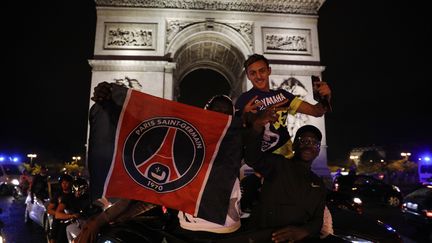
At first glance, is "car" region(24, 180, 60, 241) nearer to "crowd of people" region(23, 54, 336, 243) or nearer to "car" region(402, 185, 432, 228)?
"crowd of people" region(23, 54, 336, 243)

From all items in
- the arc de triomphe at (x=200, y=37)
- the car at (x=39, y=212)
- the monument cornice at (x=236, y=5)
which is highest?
the monument cornice at (x=236, y=5)

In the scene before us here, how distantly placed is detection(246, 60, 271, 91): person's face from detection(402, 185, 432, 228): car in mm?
5778

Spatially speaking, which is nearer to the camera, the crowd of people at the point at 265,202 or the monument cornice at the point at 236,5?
the crowd of people at the point at 265,202

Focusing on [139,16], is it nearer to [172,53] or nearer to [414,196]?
[172,53]

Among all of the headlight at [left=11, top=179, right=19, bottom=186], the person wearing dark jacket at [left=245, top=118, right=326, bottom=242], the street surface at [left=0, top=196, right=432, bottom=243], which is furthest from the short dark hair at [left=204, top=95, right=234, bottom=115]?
the headlight at [left=11, top=179, right=19, bottom=186]

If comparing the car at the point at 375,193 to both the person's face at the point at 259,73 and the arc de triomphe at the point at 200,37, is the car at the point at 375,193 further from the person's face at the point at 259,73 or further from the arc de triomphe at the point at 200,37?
the person's face at the point at 259,73

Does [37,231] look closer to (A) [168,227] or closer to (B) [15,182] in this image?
(A) [168,227]

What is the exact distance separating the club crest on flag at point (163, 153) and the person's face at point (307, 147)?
65 centimetres

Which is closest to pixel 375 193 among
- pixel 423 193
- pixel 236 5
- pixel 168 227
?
pixel 423 193

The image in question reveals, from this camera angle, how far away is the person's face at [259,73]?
298 cm

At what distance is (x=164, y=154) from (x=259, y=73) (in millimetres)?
1191

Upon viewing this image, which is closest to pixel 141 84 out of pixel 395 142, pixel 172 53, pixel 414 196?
pixel 172 53

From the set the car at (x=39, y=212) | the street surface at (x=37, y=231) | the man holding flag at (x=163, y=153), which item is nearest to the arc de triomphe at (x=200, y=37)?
the street surface at (x=37, y=231)

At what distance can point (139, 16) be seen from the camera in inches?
627
